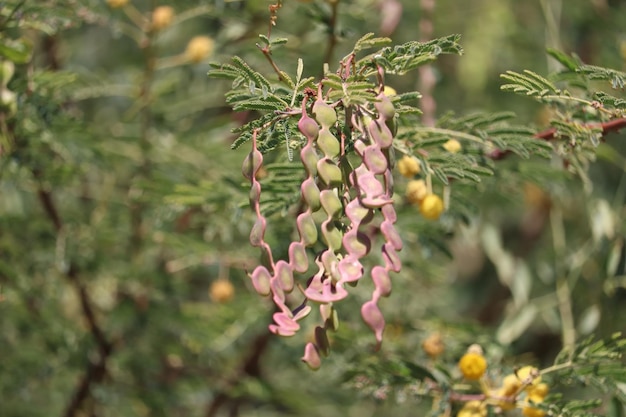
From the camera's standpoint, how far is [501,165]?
106 cm

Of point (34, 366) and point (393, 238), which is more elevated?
point (393, 238)

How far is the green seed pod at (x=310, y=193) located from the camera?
63 cm

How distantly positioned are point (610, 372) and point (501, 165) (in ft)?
1.00

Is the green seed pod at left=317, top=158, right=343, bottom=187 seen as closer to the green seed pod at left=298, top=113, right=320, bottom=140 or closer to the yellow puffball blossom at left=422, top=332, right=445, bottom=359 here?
the green seed pod at left=298, top=113, right=320, bottom=140

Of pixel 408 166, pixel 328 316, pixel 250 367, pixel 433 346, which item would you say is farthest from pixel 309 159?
pixel 250 367

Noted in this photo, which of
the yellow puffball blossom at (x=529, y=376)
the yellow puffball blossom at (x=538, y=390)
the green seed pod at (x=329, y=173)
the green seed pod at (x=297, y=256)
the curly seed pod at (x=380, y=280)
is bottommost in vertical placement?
the yellow puffball blossom at (x=538, y=390)

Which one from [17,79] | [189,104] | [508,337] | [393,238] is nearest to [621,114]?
[393,238]

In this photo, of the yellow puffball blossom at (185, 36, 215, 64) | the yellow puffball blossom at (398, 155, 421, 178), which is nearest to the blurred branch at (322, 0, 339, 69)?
the yellow puffball blossom at (398, 155, 421, 178)

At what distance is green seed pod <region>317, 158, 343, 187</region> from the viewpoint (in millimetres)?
635

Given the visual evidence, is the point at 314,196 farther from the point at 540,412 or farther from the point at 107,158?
the point at 107,158

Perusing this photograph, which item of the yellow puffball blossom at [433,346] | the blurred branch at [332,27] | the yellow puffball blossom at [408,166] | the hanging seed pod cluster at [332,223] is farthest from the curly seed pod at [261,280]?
the yellow puffball blossom at [433,346]

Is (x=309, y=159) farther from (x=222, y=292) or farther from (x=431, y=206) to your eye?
(x=222, y=292)

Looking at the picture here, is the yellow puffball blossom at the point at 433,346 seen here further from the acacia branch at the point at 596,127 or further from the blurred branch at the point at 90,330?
the blurred branch at the point at 90,330

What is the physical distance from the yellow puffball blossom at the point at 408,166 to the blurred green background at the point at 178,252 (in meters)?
0.10
